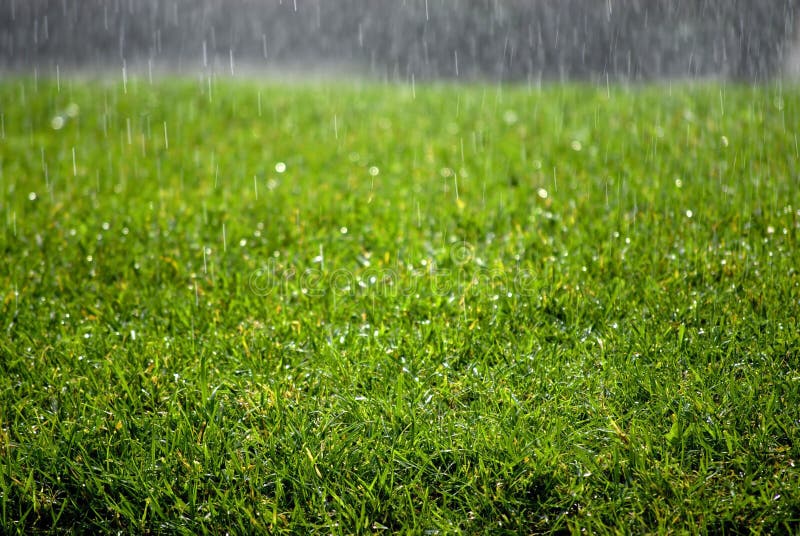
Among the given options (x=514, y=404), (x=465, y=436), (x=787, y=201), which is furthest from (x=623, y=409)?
(x=787, y=201)

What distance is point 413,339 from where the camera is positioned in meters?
2.73

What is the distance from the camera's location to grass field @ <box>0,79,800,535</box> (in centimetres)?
202

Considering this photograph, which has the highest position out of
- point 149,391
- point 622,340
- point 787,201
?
point 787,201

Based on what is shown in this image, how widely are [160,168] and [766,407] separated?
14.3 feet

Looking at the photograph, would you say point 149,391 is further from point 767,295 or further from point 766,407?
point 767,295

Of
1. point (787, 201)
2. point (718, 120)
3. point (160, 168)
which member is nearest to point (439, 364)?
point (787, 201)

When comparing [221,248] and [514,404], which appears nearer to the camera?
[514,404]

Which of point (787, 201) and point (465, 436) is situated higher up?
point (787, 201)

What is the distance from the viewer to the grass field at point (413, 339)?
6.63 feet

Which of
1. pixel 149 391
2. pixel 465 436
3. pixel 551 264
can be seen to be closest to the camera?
pixel 465 436

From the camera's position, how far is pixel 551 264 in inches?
125

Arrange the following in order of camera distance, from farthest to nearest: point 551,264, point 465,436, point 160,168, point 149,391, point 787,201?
point 160,168 < point 787,201 < point 551,264 < point 149,391 < point 465,436

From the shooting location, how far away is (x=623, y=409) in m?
2.30

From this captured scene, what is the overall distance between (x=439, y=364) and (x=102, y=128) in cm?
510
